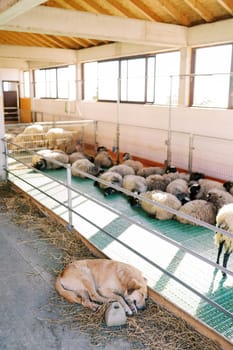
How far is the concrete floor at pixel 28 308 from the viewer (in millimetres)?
2502

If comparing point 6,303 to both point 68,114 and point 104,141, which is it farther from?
point 68,114

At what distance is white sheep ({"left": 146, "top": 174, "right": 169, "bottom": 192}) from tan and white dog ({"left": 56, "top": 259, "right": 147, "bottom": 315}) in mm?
3336

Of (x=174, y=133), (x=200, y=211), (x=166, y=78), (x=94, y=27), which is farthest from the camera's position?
(x=166, y=78)

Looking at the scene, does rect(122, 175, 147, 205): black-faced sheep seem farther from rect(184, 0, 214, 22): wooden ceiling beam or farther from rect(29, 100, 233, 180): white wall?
rect(184, 0, 214, 22): wooden ceiling beam

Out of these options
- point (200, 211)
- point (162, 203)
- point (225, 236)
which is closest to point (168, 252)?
point (225, 236)

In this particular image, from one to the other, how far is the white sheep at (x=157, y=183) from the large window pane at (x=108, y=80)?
15.4 feet

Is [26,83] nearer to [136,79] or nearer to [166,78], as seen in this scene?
[136,79]

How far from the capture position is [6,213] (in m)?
5.17

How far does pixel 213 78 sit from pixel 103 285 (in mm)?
5817

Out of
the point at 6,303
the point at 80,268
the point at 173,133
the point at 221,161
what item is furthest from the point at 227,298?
the point at 173,133

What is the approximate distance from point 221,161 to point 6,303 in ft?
17.7

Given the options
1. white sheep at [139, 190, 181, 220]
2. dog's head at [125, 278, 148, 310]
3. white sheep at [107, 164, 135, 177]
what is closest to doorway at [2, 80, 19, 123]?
white sheep at [107, 164, 135, 177]

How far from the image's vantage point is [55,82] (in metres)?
14.5

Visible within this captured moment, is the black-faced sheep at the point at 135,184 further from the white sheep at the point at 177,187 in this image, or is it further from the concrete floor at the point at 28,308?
the concrete floor at the point at 28,308
